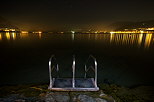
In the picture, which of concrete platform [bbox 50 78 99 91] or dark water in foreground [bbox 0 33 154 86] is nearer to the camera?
concrete platform [bbox 50 78 99 91]

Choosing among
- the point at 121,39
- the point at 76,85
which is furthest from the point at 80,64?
the point at 121,39

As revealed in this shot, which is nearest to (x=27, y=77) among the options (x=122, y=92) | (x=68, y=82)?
(x=68, y=82)

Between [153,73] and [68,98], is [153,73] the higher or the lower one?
the lower one

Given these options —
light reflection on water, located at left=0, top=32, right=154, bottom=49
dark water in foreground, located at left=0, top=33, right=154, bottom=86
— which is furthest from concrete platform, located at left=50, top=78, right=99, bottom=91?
light reflection on water, located at left=0, top=32, right=154, bottom=49

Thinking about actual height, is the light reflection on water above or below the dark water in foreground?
Result: above

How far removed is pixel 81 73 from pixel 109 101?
28.9 feet

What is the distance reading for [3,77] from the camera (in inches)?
495

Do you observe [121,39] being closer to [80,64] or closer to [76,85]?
[80,64]

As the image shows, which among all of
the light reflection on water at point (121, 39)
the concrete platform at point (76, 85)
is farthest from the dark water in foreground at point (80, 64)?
the light reflection on water at point (121, 39)

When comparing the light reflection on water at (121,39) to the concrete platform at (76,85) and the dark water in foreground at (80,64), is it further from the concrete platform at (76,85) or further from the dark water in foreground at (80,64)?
the concrete platform at (76,85)

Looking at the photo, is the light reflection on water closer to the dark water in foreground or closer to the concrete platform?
the dark water in foreground

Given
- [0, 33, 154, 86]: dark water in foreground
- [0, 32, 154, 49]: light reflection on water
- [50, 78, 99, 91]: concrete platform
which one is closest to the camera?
[50, 78, 99, 91]: concrete platform

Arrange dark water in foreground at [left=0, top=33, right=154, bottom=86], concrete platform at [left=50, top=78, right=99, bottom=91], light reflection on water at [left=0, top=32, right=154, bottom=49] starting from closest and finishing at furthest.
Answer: concrete platform at [left=50, top=78, right=99, bottom=91], dark water in foreground at [left=0, top=33, right=154, bottom=86], light reflection on water at [left=0, top=32, right=154, bottom=49]

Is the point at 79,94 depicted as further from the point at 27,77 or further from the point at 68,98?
the point at 27,77
